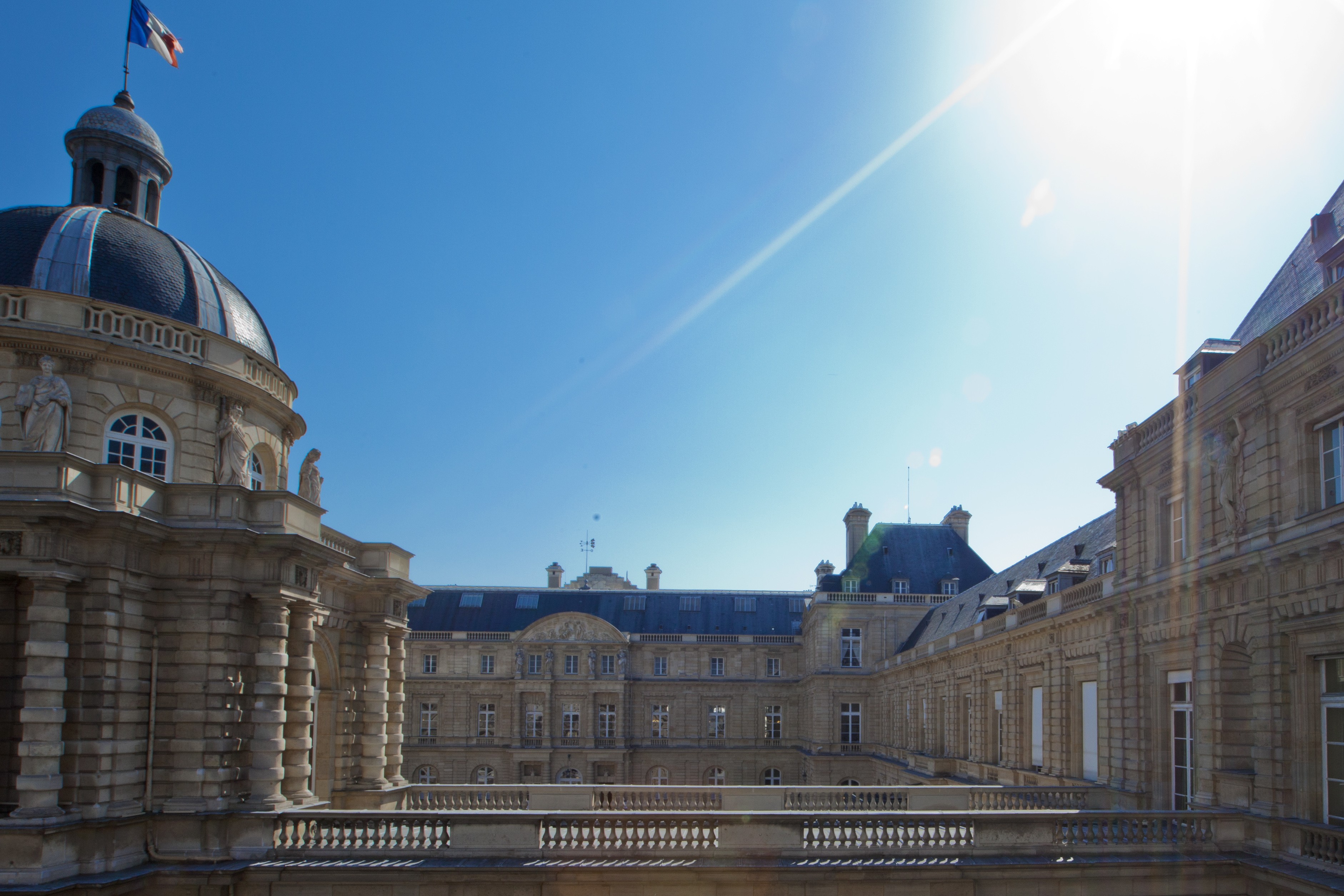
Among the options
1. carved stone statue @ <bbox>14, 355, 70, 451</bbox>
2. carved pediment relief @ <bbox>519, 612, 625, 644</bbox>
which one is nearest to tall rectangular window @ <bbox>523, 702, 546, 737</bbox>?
carved pediment relief @ <bbox>519, 612, 625, 644</bbox>

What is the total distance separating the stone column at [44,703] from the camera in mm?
13234

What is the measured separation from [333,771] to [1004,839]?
522 inches

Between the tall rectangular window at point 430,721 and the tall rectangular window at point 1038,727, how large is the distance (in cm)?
3699

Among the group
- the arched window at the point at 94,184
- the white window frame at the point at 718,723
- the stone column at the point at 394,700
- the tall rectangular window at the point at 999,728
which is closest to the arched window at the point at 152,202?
the arched window at the point at 94,184

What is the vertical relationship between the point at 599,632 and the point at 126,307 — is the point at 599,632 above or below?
below

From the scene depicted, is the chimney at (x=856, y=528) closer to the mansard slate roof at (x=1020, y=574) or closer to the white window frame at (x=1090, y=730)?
the mansard slate roof at (x=1020, y=574)

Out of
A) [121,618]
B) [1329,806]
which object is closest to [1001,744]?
[1329,806]

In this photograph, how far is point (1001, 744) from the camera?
25828 millimetres

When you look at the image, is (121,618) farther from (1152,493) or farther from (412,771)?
(412,771)

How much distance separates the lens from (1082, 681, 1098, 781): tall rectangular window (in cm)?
1975

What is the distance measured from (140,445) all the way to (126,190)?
6.74 metres

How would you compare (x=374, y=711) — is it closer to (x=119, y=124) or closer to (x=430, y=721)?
(x=119, y=124)

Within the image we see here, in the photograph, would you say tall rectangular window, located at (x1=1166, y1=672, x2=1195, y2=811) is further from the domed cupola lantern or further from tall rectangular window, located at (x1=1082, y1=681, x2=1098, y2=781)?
the domed cupola lantern

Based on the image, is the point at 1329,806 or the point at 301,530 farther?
the point at 301,530
